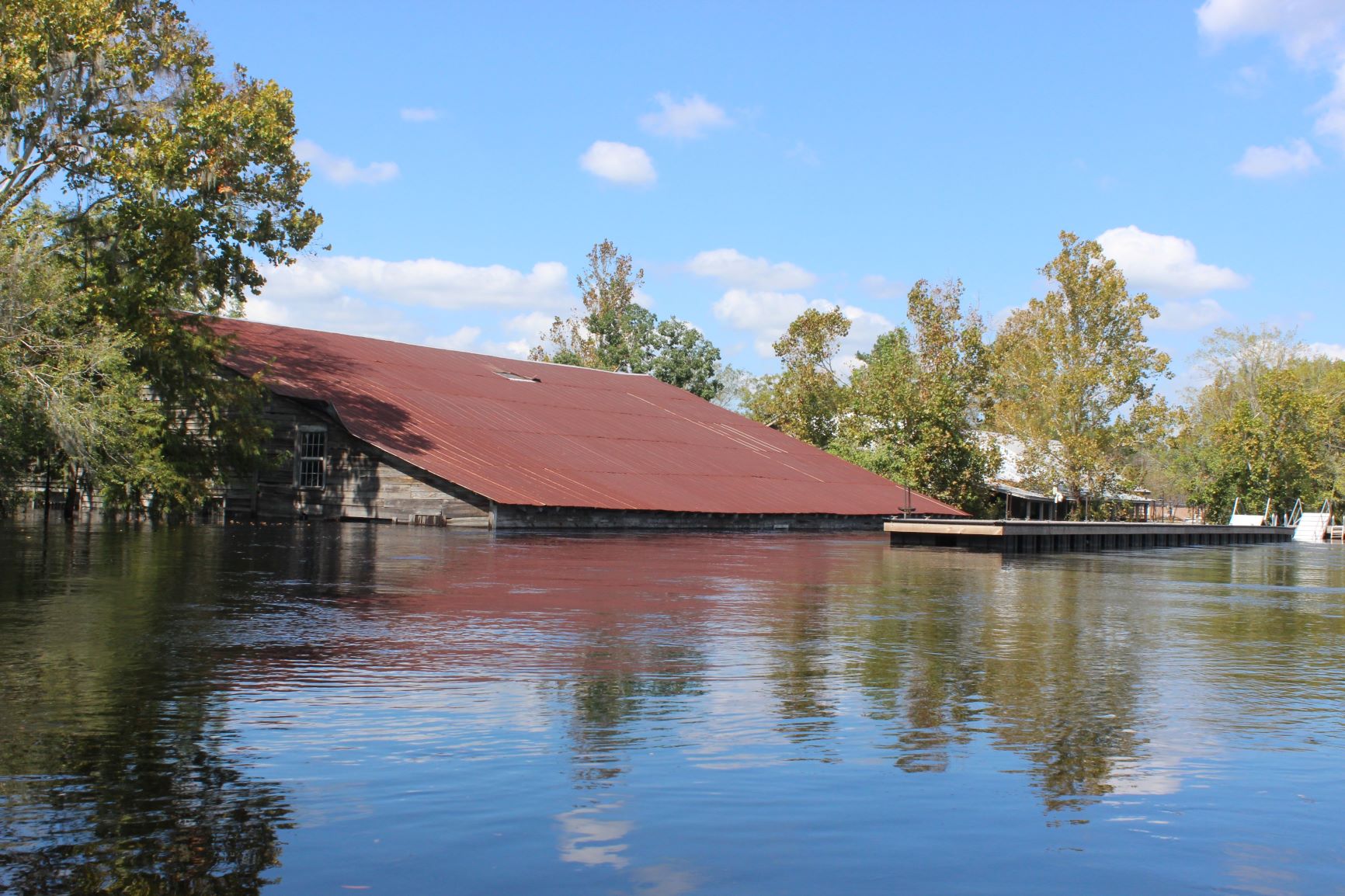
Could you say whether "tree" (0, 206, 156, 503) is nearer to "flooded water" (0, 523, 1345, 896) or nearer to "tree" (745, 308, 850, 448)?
"flooded water" (0, 523, 1345, 896)

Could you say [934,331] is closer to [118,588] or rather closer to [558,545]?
[558,545]

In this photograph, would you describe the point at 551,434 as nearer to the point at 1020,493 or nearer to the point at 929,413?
the point at 929,413

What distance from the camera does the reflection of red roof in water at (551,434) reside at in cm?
3628

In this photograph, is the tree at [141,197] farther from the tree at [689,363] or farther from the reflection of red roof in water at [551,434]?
the tree at [689,363]

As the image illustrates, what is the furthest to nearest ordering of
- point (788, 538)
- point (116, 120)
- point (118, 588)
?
point (788, 538), point (116, 120), point (118, 588)

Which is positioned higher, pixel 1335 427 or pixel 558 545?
pixel 1335 427

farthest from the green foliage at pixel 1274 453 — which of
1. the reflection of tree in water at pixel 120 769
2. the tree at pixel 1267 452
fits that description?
the reflection of tree in water at pixel 120 769

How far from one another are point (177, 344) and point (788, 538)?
16707 millimetres

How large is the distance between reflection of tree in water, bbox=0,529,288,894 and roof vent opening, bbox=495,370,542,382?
36.7 metres

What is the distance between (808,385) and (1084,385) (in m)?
13.4

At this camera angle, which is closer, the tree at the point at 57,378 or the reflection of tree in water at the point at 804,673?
the reflection of tree in water at the point at 804,673

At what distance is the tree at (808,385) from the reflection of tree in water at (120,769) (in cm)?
5477

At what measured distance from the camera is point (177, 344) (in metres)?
31.9

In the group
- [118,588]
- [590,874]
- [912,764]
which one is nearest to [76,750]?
[590,874]
